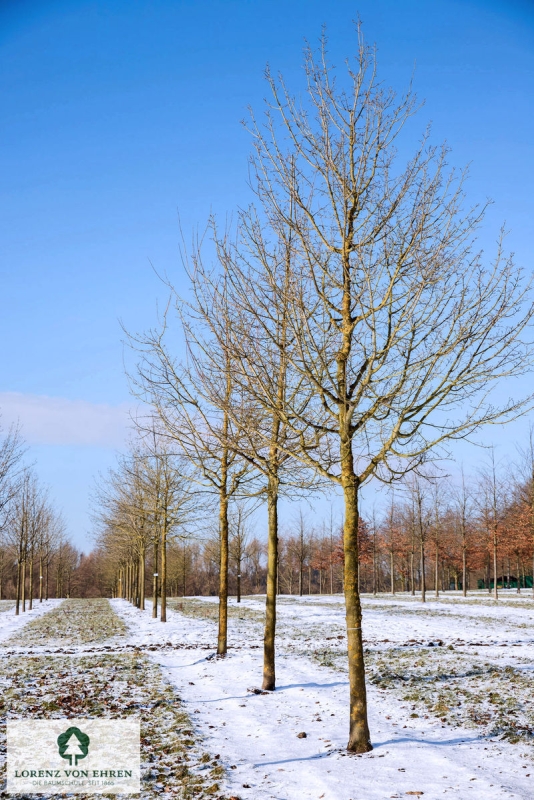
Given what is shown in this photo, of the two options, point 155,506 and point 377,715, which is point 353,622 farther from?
point 155,506

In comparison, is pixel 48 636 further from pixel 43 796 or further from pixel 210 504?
pixel 43 796

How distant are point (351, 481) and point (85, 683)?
6.55 m

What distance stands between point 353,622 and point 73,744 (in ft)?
11.4

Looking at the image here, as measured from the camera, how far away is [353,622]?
6.86 m

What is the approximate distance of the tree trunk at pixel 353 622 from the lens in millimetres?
6652

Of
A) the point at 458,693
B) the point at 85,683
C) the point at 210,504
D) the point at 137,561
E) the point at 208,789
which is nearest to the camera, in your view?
the point at 208,789

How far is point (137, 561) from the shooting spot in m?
37.3

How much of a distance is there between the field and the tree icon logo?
0.65 meters

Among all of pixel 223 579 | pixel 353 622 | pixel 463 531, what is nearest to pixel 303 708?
pixel 353 622

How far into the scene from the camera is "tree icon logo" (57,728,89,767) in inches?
264

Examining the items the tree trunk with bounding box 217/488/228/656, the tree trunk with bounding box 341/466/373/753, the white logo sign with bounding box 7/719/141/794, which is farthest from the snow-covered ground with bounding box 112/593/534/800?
the white logo sign with bounding box 7/719/141/794

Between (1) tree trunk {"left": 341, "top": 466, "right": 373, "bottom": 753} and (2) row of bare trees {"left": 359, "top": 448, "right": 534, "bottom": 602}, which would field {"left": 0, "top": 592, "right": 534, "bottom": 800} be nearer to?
(1) tree trunk {"left": 341, "top": 466, "right": 373, "bottom": 753}

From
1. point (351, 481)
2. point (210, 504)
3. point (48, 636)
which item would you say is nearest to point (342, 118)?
point (351, 481)

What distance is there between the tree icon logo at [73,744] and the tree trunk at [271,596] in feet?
11.6
